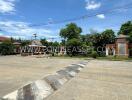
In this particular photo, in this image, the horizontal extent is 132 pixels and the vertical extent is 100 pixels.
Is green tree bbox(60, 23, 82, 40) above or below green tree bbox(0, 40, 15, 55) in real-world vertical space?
above

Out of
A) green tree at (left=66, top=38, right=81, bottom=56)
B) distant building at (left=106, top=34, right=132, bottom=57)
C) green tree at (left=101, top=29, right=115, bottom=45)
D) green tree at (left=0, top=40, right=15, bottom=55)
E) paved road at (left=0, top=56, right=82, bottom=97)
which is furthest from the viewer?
green tree at (left=101, top=29, right=115, bottom=45)

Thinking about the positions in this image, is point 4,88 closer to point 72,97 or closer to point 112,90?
point 72,97

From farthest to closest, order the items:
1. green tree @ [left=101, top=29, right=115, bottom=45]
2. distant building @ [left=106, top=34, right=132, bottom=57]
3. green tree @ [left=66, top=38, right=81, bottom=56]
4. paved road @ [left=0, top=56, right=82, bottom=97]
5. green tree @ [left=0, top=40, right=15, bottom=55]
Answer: green tree @ [left=101, top=29, right=115, bottom=45], green tree @ [left=0, top=40, right=15, bottom=55], green tree @ [left=66, top=38, right=81, bottom=56], distant building @ [left=106, top=34, right=132, bottom=57], paved road @ [left=0, top=56, right=82, bottom=97]

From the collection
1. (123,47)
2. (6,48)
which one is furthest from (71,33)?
(6,48)

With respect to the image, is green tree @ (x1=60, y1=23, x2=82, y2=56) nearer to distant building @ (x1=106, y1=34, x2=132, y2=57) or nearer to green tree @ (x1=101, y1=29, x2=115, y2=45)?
green tree @ (x1=101, y1=29, x2=115, y2=45)

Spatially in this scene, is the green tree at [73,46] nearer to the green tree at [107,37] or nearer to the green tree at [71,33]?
the green tree at [71,33]

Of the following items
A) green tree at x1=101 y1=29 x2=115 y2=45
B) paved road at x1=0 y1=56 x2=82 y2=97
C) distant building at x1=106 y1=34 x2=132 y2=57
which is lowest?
paved road at x1=0 y1=56 x2=82 y2=97

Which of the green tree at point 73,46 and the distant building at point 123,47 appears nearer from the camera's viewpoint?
the distant building at point 123,47

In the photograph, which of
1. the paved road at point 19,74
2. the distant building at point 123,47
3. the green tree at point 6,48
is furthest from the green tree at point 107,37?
the paved road at point 19,74

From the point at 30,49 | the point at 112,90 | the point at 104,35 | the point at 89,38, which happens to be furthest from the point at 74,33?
the point at 112,90

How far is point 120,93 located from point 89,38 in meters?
47.9

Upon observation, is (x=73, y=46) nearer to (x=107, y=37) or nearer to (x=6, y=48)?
(x=107, y=37)


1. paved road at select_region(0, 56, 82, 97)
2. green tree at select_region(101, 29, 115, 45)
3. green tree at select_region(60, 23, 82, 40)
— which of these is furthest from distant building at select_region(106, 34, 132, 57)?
paved road at select_region(0, 56, 82, 97)

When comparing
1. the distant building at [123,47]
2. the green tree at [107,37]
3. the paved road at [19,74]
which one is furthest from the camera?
the green tree at [107,37]
